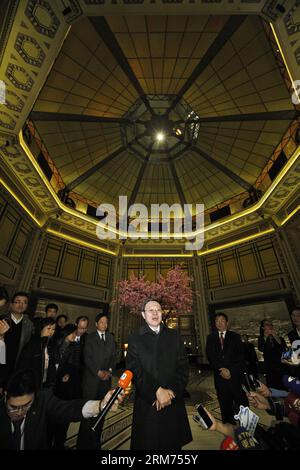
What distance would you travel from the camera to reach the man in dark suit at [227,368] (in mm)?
3224

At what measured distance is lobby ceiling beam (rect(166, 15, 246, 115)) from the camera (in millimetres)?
5765

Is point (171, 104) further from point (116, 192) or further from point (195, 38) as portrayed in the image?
point (116, 192)

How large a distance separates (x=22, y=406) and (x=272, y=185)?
32.6ft

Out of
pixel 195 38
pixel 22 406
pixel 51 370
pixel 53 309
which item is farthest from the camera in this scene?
pixel 195 38

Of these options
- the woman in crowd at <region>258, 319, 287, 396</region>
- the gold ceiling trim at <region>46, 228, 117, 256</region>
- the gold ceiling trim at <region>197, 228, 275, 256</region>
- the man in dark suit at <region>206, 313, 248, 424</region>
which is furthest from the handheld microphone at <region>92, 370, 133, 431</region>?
the gold ceiling trim at <region>197, 228, 275, 256</region>

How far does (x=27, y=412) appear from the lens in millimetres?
1646

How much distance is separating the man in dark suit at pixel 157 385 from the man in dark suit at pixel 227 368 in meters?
1.59

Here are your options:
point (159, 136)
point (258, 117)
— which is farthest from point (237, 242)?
point (159, 136)

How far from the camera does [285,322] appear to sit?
8898mm

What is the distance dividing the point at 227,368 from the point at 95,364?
214 cm

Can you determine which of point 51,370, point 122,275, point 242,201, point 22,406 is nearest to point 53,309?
point 51,370

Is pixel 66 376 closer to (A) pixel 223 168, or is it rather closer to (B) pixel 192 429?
(B) pixel 192 429

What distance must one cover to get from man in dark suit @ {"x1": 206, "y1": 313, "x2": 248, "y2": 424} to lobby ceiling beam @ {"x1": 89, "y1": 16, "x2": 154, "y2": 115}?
8.37 metres

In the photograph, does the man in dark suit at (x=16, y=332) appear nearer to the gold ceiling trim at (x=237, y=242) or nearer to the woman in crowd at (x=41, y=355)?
the woman in crowd at (x=41, y=355)
